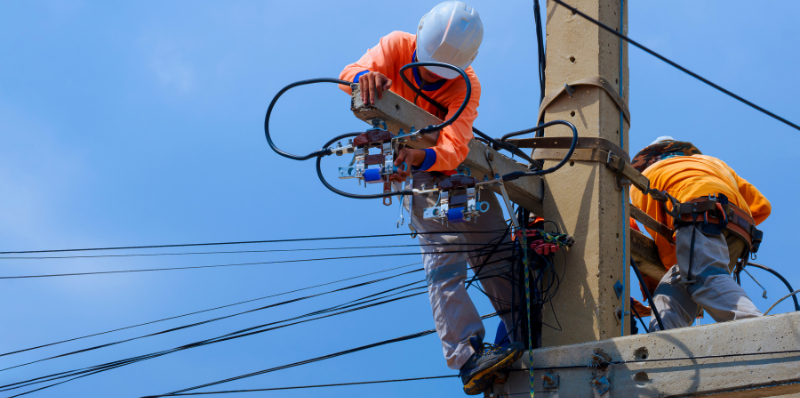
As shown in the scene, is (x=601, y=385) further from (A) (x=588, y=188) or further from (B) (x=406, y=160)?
(B) (x=406, y=160)

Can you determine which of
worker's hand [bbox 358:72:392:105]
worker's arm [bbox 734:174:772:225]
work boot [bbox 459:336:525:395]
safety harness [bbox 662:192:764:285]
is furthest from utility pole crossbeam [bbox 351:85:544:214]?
worker's arm [bbox 734:174:772:225]

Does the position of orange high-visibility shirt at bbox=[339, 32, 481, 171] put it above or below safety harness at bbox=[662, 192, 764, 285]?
above

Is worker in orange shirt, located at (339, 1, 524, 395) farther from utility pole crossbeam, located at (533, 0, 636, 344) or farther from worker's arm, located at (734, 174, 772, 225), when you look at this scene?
worker's arm, located at (734, 174, 772, 225)

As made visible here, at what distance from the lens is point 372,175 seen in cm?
431

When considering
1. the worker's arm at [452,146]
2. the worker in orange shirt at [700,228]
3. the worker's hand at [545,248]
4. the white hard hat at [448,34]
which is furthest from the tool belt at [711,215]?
the white hard hat at [448,34]

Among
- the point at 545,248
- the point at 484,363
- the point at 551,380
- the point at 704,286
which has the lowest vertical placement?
the point at 551,380

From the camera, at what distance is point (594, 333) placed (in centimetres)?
490

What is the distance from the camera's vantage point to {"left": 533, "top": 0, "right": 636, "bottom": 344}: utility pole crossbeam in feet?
16.5

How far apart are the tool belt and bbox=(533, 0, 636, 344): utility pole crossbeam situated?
0.68 meters

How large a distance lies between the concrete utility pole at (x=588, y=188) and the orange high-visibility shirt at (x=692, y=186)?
831 millimetres

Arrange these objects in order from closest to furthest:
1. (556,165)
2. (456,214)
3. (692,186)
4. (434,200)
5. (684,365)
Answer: (684,365)
(456,214)
(556,165)
(434,200)
(692,186)

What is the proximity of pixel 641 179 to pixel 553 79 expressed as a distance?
0.94 meters

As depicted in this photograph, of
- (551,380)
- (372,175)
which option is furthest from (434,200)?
(551,380)

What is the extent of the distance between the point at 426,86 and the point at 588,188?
127cm
